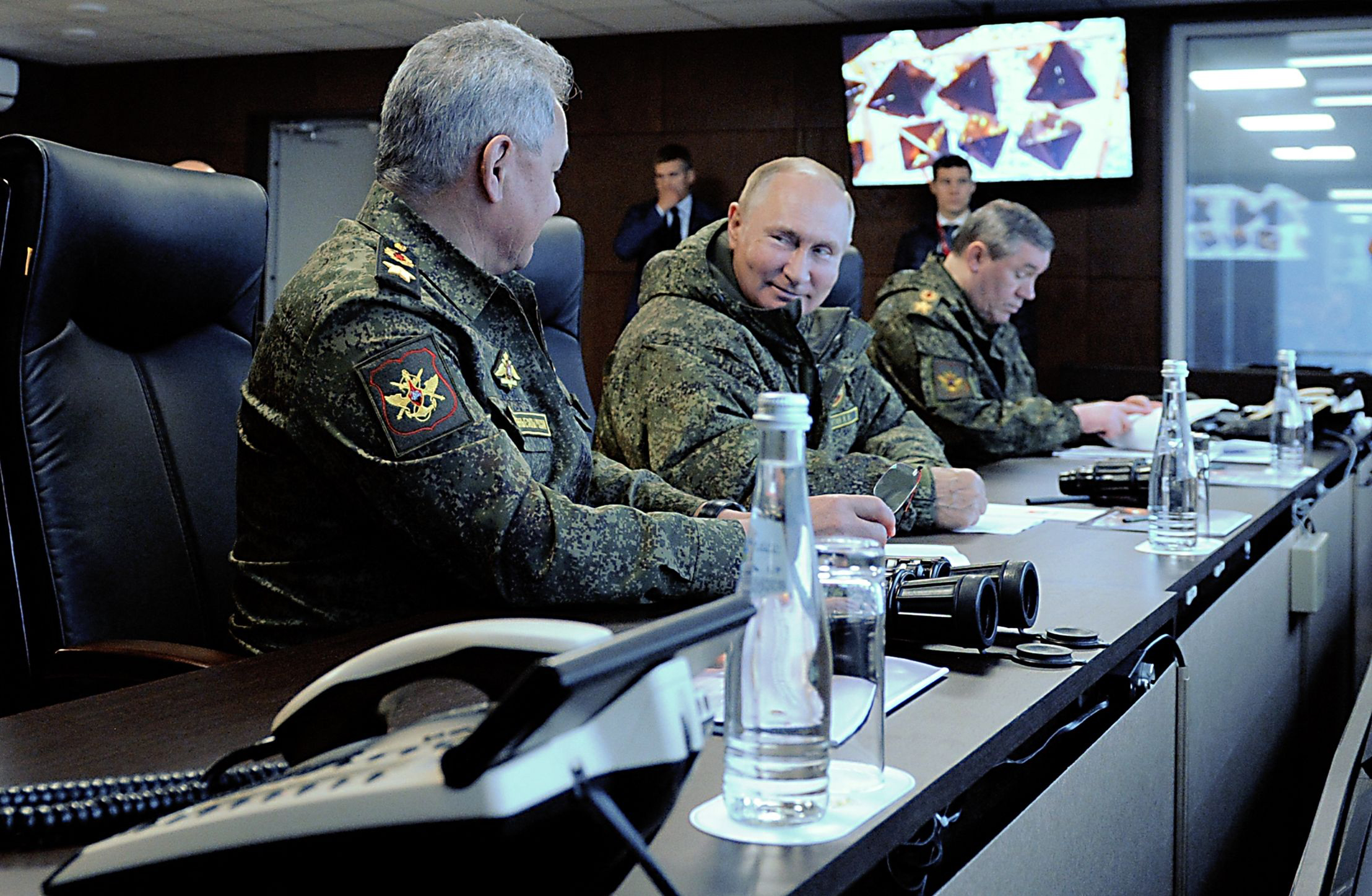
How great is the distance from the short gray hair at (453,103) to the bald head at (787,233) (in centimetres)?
83

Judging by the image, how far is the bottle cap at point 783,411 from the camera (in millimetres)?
674

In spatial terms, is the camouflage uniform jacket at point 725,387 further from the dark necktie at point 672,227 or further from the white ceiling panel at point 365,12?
the white ceiling panel at point 365,12

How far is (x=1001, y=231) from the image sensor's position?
10.8ft

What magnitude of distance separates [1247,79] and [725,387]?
4.92m

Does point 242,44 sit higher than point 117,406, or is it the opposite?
→ point 242,44

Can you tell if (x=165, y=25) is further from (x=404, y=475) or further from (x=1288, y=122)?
(x=404, y=475)

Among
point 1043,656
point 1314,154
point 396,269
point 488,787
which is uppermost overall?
point 1314,154

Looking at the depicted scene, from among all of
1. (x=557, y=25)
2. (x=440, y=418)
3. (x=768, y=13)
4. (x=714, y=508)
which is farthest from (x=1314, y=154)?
(x=440, y=418)

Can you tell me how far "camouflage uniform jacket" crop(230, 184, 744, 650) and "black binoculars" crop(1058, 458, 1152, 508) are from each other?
3.09 ft

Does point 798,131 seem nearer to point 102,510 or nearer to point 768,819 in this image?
point 102,510

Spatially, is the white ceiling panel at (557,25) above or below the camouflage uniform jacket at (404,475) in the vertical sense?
above

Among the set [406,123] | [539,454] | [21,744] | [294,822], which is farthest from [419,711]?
[406,123]

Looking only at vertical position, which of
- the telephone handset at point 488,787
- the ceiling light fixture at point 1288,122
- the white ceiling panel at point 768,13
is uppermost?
the white ceiling panel at point 768,13

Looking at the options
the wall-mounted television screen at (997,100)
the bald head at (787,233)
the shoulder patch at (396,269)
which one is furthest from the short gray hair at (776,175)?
the wall-mounted television screen at (997,100)
